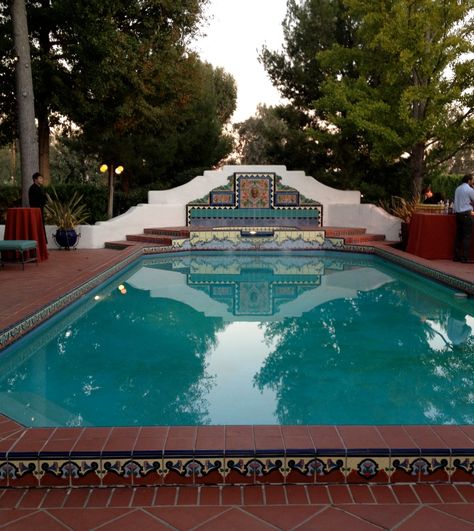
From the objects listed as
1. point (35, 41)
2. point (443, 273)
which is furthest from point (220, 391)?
point (35, 41)

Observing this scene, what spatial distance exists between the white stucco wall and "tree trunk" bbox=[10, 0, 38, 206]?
261cm

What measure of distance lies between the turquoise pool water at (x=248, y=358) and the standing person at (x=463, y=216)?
4.89 feet

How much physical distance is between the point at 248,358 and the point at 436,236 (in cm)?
675

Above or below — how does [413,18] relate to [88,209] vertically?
above

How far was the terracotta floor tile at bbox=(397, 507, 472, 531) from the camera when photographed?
249cm

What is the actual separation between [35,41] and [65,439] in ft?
50.5

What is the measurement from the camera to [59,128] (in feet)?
59.8

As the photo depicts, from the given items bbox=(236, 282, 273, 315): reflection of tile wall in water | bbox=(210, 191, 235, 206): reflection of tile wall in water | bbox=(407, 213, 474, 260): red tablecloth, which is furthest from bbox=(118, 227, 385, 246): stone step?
bbox=(236, 282, 273, 315): reflection of tile wall in water

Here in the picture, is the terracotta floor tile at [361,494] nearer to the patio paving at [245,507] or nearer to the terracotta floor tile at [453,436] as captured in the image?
the patio paving at [245,507]

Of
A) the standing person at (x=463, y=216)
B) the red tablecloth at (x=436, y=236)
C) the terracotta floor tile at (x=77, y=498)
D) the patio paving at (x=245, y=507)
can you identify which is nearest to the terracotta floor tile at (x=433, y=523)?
the patio paving at (x=245, y=507)

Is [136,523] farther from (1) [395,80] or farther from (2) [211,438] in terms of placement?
(1) [395,80]

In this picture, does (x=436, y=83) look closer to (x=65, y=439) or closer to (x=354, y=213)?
(x=354, y=213)

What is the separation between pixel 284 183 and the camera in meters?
16.0

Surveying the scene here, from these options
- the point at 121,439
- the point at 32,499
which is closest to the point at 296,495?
the point at 121,439
